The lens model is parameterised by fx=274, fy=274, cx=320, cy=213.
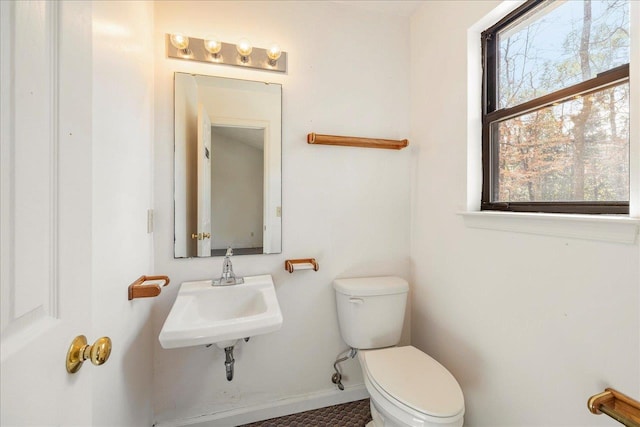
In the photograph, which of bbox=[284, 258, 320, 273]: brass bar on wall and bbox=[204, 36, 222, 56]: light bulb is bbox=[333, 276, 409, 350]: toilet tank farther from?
bbox=[204, 36, 222, 56]: light bulb

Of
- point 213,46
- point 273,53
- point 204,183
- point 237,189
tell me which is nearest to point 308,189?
point 237,189

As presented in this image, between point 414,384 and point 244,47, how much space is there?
1803mm

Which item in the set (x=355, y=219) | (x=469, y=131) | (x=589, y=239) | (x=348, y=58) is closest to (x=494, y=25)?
(x=469, y=131)

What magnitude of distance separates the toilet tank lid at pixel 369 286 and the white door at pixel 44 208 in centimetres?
116

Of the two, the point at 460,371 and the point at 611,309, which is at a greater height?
the point at 611,309

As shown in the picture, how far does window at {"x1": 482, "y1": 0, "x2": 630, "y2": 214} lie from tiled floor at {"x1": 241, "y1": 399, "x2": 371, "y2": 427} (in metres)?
1.33

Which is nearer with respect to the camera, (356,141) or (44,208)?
(44,208)

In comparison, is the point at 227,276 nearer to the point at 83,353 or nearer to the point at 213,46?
the point at 83,353

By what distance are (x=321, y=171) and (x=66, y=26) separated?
1238mm

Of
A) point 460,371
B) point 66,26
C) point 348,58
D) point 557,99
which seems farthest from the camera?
point 348,58

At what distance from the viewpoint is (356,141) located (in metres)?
1.61

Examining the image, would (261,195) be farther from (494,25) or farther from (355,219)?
(494,25)

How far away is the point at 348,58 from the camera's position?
1674mm

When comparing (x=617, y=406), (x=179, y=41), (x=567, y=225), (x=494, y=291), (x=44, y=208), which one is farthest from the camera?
(x=179, y=41)
